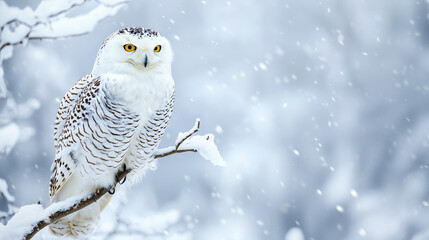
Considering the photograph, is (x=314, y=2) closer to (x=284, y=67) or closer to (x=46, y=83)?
(x=284, y=67)

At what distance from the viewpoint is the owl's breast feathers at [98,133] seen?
1.16 metres

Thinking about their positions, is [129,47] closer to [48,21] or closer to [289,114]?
[48,21]

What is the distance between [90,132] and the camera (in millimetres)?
1191

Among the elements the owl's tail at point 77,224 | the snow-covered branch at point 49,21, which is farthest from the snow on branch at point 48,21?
the owl's tail at point 77,224

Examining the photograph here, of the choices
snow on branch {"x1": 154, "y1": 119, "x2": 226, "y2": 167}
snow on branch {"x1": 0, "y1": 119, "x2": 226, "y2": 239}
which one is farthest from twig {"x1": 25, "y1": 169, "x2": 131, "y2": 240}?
snow on branch {"x1": 154, "y1": 119, "x2": 226, "y2": 167}

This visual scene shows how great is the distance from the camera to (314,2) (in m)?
4.90

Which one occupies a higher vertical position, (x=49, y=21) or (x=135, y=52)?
(x=135, y=52)

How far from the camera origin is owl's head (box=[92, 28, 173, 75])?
3.75ft

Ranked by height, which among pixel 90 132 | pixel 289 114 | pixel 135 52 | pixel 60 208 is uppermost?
pixel 289 114

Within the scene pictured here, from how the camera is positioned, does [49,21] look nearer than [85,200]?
Yes

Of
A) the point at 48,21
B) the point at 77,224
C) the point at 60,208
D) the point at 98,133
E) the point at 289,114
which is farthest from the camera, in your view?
the point at 289,114

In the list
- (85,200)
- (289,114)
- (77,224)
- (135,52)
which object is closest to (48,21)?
(135,52)

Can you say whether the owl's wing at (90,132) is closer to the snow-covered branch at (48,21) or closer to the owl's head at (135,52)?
the owl's head at (135,52)

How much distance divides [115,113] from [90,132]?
93 mm
